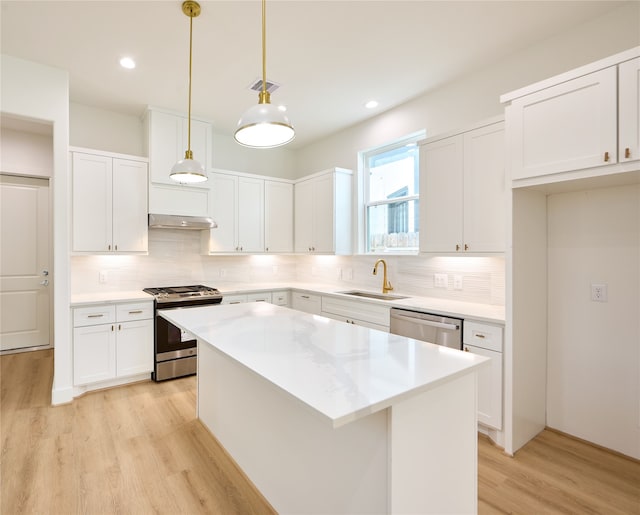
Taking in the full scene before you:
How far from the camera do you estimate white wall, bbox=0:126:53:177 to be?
4.40 meters

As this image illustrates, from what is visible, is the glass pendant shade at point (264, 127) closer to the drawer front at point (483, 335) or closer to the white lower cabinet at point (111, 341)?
the drawer front at point (483, 335)

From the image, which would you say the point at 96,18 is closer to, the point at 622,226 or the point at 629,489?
the point at 622,226

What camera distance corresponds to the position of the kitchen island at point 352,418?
3.84ft

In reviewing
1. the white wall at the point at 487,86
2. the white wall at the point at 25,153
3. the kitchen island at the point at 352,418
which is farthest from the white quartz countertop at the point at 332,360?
the white wall at the point at 25,153

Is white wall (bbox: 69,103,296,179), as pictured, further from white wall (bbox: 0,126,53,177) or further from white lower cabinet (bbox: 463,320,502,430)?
white lower cabinet (bbox: 463,320,502,430)

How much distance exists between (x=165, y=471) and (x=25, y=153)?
4.63 m

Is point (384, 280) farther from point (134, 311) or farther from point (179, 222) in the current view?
point (134, 311)

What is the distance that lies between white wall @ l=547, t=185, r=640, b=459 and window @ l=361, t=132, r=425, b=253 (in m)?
1.37

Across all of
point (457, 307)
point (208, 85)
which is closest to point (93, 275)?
point (208, 85)

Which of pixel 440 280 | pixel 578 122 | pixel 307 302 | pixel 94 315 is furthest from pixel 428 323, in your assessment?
pixel 94 315

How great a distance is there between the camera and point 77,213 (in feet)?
11.0

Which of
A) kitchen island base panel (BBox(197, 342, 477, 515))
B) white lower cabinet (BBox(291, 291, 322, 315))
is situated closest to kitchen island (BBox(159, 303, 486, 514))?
kitchen island base panel (BBox(197, 342, 477, 515))

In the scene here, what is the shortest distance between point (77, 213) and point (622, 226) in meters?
4.49

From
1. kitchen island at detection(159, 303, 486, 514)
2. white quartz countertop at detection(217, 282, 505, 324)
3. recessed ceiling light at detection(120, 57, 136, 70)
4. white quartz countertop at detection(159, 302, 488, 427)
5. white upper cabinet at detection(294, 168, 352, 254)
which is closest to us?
white quartz countertop at detection(159, 302, 488, 427)
